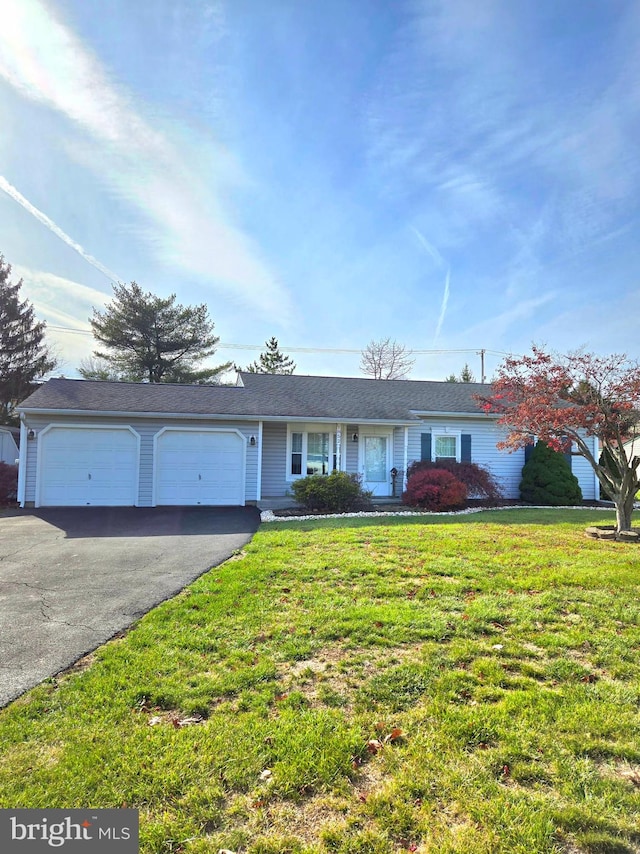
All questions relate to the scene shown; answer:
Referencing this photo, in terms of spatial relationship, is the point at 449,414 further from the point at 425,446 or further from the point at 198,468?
the point at 198,468

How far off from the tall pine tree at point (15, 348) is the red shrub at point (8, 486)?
15008mm

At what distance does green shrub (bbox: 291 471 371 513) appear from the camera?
38.8ft

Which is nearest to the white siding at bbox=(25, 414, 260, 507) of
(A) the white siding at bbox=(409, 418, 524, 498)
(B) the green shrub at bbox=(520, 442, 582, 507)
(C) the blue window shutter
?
(C) the blue window shutter

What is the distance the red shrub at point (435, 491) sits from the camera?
1225cm

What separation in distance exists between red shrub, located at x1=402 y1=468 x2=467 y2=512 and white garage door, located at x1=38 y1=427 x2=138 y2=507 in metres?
8.33

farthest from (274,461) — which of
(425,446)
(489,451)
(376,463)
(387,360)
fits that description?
(387,360)

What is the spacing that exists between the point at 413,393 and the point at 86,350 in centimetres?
2252

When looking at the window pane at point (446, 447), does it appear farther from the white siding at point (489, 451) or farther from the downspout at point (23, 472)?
the downspout at point (23, 472)

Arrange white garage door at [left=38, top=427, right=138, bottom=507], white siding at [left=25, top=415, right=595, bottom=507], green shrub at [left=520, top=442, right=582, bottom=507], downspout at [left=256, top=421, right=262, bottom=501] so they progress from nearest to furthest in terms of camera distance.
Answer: white garage door at [left=38, top=427, right=138, bottom=507] → white siding at [left=25, top=415, right=595, bottom=507] → downspout at [left=256, top=421, right=262, bottom=501] → green shrub at [left=520, top=442, right=582, bottom=507]

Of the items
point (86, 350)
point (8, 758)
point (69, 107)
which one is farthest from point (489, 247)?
point (86, 350)

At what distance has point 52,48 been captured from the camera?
7504 millimetres

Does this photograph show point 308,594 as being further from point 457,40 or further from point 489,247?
point 489,247

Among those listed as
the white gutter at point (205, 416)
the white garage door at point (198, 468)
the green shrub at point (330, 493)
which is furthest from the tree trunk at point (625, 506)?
the white garage door at point (198, 468)

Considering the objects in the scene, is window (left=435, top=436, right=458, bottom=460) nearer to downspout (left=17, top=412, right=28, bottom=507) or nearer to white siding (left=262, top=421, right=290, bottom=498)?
white siding (left=262, top=421, right=290, bottom=498)
